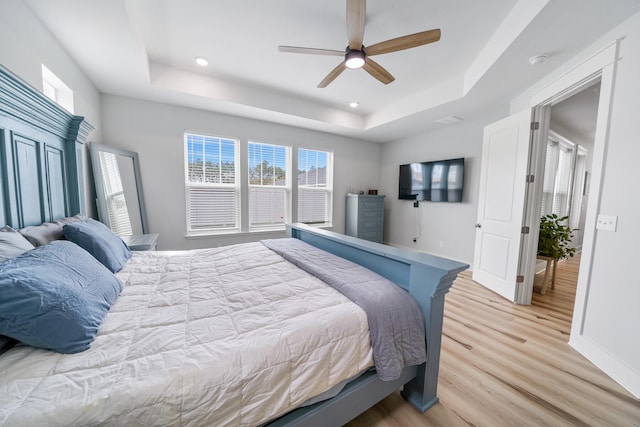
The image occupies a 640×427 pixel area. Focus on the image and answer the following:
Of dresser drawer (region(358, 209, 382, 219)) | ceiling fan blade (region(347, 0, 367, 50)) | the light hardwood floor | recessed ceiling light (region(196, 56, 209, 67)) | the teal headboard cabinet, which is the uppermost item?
recessed ceiling light (region(196, 56, 209, 67))

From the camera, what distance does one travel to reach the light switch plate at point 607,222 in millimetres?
1634

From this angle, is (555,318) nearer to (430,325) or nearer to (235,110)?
(430,325)

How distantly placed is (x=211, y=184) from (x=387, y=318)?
3512 mm

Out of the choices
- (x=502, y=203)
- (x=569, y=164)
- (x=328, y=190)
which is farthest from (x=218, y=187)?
(x=569, y=164)

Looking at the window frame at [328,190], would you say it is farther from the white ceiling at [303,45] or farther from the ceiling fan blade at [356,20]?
the ceiling fan blade at [356,20]

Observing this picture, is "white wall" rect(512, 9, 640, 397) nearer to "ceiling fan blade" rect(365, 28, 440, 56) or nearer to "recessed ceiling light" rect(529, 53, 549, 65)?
"recessed ceiling light" rect(529, 53, 549, 65)

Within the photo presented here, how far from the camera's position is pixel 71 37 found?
6.44 ft

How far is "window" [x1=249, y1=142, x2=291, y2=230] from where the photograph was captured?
13.4ft

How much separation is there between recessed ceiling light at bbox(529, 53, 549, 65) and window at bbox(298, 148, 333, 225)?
3.24 meters

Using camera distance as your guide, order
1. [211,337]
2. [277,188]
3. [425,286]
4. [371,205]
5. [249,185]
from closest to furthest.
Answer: [211,337] < [425,286] < [249,185] < [277,188] < [371,205]

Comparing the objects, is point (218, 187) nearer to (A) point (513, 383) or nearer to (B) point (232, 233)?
(B) point (232, 233)

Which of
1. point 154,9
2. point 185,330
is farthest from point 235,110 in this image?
point 185,330

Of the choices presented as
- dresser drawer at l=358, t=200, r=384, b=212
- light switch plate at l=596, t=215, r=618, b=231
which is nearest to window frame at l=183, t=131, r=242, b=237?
dresser drawer at l=358, t=200, r=384, b=212

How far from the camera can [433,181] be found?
4.29 meters
